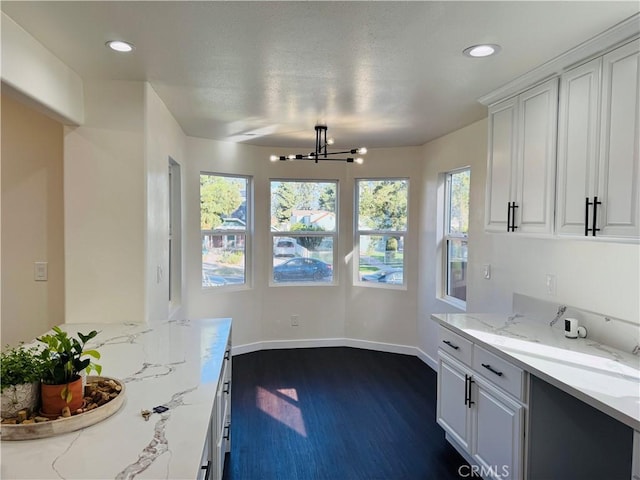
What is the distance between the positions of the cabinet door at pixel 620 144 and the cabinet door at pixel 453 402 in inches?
47.9

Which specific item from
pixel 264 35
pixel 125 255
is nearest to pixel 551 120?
pixel 264 35

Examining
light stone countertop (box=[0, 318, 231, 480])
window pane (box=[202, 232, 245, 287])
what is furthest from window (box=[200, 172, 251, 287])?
light stone countertop (box=[0, 318, 231, 480])

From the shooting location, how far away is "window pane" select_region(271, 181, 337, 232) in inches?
204

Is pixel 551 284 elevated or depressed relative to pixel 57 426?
elevated

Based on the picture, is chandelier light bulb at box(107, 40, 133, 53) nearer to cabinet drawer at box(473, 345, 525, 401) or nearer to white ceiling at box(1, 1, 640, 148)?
white ceiling at box(1, 1, 640, 148)

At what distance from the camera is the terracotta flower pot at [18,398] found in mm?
1304

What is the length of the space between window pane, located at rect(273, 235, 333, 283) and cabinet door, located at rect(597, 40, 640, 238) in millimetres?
3590

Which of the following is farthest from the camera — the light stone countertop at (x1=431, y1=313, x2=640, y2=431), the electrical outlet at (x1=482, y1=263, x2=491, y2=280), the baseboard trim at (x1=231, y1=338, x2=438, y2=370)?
the baseboard trim at (x1=231, y1=338, x2=438, y2=370)

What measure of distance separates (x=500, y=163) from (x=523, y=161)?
243 millimetres

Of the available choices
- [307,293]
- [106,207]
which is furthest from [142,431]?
[307,293]

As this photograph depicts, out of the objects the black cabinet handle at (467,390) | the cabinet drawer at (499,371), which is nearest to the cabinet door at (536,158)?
the cabinet drawer at (499,371)

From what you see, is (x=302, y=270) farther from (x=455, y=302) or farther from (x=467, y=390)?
(x=467, y=390)

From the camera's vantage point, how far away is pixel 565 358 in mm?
2068

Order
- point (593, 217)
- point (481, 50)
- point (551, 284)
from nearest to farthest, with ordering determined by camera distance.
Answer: point (593, 217), point (481, 50), point (551, 284)
